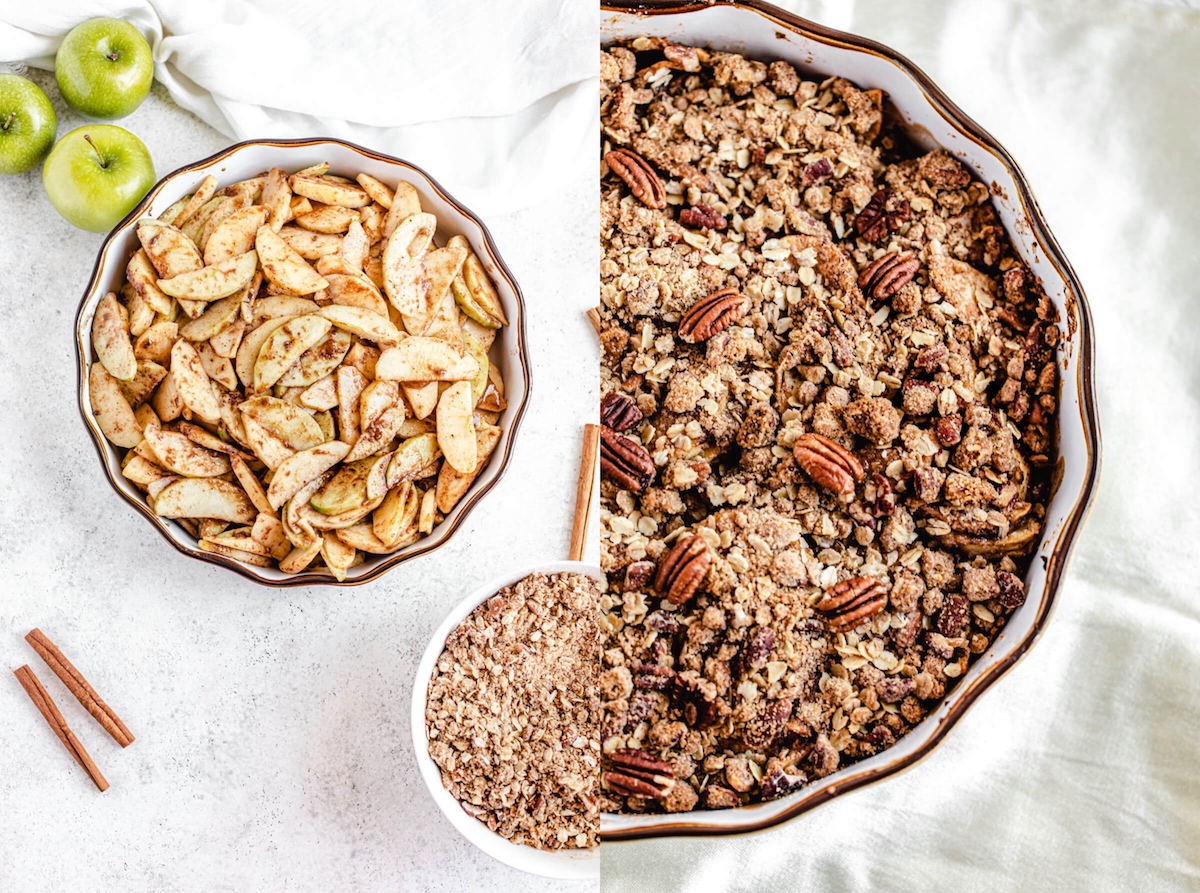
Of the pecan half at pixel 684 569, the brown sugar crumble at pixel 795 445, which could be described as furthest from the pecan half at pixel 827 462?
the pecan half at pixel 684 569

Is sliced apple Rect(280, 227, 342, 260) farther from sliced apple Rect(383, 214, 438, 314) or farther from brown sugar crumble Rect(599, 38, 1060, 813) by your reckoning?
brown sugar crumble Rect(599, 38, 1060, 813)

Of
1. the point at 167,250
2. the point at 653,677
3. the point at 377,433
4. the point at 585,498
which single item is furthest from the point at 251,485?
the point at 653,677

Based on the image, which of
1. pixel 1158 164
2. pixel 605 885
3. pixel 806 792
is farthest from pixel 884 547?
pixel 1158 164

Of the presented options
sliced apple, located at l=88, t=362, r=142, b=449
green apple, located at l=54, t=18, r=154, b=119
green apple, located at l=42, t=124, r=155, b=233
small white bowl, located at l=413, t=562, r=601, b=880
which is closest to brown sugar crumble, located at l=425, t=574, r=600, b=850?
small white bowl, located at l=413, t=562, r=601, b=880

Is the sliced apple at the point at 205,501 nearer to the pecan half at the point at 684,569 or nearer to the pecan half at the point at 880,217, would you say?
the pecan half at the point at 684,569

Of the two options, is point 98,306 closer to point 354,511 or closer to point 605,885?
point 354,511

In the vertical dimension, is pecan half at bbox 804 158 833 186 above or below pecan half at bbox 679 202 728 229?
above

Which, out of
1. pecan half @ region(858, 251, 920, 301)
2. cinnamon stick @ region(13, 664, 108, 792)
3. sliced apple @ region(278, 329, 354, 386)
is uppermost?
pecan half @ region(858, 251, 920, 301)
